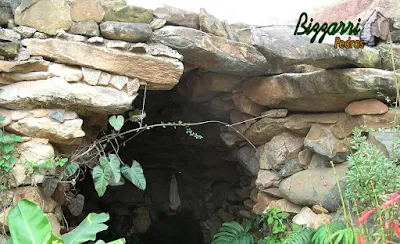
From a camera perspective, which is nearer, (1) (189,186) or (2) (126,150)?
(2) (126,150)

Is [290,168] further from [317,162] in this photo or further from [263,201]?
[263,201]

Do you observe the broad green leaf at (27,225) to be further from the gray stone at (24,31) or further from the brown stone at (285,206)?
the brown stone at (285,206)

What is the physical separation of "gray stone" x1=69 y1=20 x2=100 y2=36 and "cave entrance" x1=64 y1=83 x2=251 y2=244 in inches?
97.6

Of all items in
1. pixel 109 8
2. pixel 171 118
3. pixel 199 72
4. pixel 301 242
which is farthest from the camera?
pixel 171 118

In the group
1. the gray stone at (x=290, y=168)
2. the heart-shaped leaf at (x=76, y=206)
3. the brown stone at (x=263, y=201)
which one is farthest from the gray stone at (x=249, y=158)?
the heart-shaped leaf at (x=76, y=206)

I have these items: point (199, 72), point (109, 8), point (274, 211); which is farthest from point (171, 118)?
point (109, 8)

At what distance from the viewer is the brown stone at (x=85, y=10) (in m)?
2.78

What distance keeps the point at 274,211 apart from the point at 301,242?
23.8 inches

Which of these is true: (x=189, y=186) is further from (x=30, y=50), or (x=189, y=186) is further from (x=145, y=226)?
(x=30, y=50)

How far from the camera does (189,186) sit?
23.0 ft

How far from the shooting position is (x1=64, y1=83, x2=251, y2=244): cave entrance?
585 centimetres

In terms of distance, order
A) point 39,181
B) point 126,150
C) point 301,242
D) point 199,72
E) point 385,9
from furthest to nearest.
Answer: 1. point 126,150
2. point 199,72
3. point 385,9
4. point 301,242
5. point 39,181

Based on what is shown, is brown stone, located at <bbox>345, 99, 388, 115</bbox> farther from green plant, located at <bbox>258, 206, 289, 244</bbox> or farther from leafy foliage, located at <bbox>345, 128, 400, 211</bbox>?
green plant, located at <bbox>258, 206, 289, 244</bbox>
